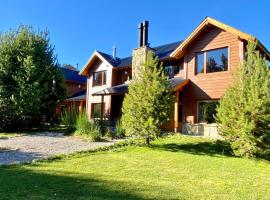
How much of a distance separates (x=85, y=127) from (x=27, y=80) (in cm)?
592

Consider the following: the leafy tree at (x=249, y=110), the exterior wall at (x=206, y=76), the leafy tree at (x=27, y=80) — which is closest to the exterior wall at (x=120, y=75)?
the leafy tree at (x=27, y=80)

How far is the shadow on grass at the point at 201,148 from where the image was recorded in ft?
44.2

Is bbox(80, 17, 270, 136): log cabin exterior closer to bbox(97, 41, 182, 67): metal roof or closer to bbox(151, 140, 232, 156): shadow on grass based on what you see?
bbox(97, 41, 182, 67): metal roof

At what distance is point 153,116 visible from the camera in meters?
14.0

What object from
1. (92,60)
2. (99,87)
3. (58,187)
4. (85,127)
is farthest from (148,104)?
(92,60)

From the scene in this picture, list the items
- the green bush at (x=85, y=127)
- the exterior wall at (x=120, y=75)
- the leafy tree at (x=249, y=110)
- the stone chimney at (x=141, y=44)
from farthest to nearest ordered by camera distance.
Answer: the exterior wall at (x=120, y=75), the stone chimney at (x=141, y=44), the green bush at (x=85, y=127), the leafy tree at (x=249, y=110)

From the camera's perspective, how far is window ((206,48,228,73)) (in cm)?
1864

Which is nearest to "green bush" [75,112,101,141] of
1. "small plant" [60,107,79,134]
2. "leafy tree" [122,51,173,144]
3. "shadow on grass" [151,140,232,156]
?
"small plant" [60,107,79,134]

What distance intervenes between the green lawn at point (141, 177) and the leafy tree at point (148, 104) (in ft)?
4.05

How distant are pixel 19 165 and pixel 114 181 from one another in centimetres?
379

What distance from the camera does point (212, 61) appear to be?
63.2 ft

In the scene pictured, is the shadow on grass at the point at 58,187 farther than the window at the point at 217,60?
No

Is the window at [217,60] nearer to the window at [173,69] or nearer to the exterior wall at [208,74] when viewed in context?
the exterior wall at [208,74]

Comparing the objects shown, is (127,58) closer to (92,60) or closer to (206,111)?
(92,60)
